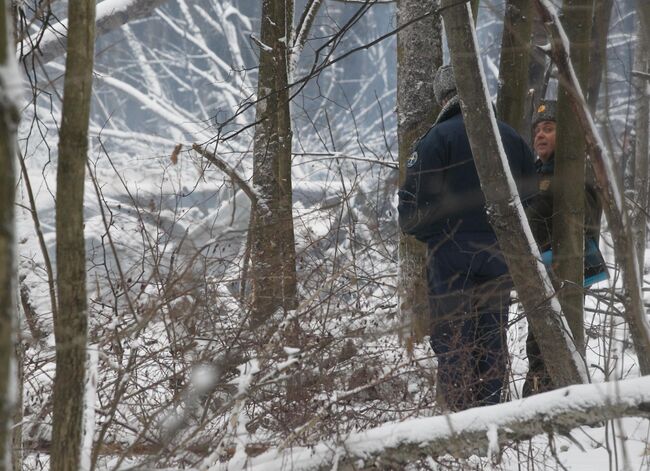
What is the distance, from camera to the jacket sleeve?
370cm

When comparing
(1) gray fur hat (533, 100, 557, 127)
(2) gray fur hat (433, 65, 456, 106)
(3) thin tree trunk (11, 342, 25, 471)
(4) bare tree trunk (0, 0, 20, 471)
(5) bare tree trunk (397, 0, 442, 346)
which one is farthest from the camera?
(5) bare tree trunk (397, 0, 442, 346)

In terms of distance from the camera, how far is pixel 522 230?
10.9ft

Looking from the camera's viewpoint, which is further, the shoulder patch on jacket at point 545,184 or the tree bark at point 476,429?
the shoulder patch on jacket at point 545,184

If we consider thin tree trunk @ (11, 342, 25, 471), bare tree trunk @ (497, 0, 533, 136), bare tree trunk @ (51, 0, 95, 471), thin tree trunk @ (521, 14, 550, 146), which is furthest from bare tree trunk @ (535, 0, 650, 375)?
thin tree trunk @ (521, 14, 550, 146)

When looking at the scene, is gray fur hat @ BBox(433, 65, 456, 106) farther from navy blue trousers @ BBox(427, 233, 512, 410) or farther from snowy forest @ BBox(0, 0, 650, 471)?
navy blue trousers @ BBox(427, 233, 512, 410)

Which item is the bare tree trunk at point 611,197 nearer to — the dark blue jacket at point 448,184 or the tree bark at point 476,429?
the tree bark at point 476,429

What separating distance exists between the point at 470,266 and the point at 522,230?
0.37 metres

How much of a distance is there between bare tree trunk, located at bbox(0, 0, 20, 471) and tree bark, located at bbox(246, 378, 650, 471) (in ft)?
4.78

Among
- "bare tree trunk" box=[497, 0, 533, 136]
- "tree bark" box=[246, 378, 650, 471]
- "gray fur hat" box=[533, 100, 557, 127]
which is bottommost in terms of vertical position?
"tree bark" box=[246, 378, 650, 471]

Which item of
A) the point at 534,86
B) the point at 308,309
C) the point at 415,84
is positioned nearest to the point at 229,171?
the point at 415,84

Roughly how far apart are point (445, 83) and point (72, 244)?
2.52 m

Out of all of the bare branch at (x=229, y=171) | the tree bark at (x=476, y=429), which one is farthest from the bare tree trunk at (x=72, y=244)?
the bare branch at (x=229, y=171)

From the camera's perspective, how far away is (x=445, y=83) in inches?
154

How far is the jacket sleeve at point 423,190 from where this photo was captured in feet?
12.1
